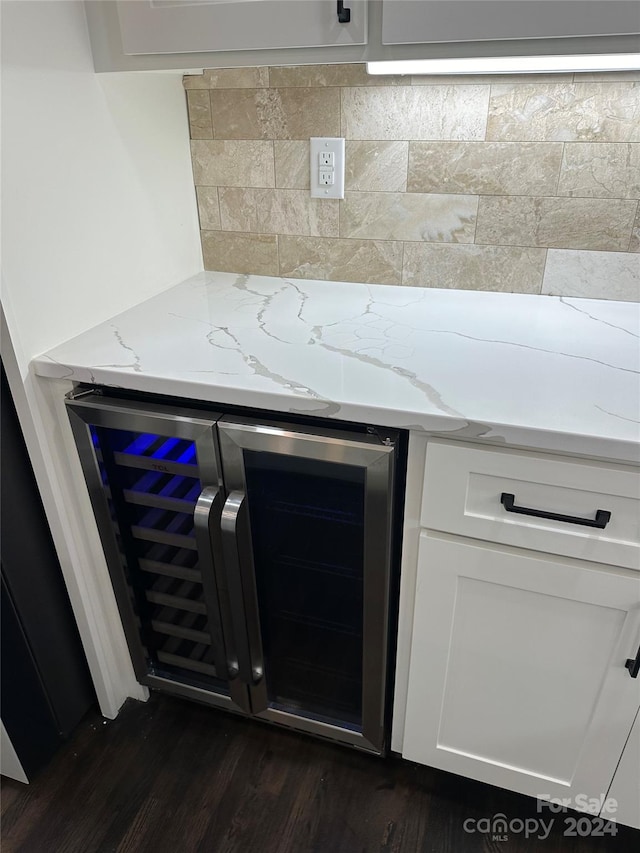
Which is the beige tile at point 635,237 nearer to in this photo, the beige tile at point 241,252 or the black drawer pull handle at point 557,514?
the black drawer pull handle at point 557,514

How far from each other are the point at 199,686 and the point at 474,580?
2.51ft

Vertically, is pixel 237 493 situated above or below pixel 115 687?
above

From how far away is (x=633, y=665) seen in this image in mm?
993

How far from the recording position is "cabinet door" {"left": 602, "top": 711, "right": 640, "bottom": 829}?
1075 millimetres

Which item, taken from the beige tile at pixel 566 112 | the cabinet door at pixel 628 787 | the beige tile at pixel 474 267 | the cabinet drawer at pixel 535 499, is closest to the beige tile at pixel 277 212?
the beige tile at pixel 474 267

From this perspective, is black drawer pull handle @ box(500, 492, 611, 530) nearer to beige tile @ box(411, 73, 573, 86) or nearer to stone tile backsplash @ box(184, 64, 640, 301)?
stone tile backsplash @ box(184, 64, 640, 301)

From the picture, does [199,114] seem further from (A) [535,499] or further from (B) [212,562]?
(A) [535,499]

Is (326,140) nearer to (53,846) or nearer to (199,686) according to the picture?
(199,686)

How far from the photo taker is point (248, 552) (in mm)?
1185

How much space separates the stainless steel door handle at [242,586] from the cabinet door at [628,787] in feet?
2.37

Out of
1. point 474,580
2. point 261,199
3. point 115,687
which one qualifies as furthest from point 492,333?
point 115,687

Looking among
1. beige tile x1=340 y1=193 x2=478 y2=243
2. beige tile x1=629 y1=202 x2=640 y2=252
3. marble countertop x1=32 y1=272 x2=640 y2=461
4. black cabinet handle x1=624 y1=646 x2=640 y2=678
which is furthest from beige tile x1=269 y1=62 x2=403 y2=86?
black cabinet handle x1=624 y1=646 x2=640 y2=678

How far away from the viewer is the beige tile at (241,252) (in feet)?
5.18

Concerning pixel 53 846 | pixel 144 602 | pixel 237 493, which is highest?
pixel 237 493
